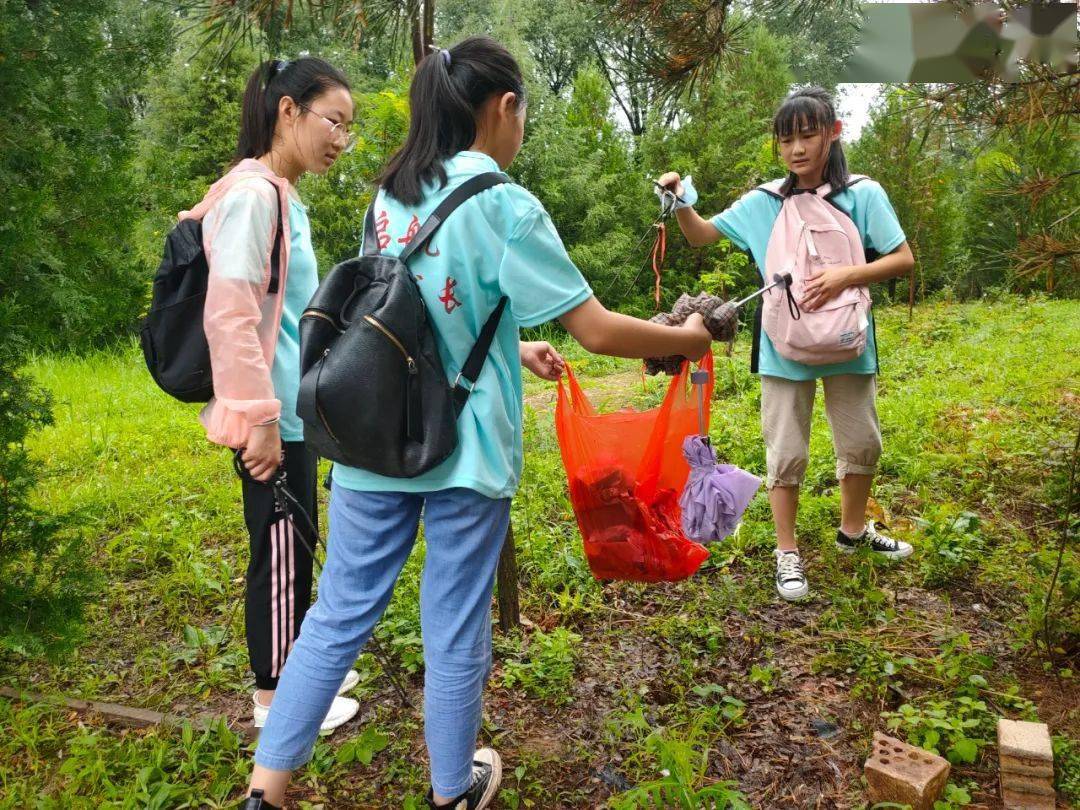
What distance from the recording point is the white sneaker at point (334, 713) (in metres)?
2.25

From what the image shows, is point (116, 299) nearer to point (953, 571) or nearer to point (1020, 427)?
point (953, 571)

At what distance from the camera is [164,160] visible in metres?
8.59

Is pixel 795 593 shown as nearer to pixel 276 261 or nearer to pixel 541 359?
pixel 541 359

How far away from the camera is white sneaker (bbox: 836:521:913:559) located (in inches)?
121

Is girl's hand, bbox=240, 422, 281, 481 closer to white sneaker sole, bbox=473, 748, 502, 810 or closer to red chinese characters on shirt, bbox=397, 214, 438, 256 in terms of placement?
red chinese characters on shirt, bbox=397, 214, 438, 256

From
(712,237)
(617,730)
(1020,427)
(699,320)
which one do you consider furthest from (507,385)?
(1020,427)

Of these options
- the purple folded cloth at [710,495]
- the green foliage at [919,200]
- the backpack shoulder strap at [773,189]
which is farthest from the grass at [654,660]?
the green foliage at [919,200]

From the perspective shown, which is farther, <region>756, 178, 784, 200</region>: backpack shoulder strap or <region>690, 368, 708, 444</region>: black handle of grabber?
<region>756, 178, 784, 200</region>: backpack shoulder strap

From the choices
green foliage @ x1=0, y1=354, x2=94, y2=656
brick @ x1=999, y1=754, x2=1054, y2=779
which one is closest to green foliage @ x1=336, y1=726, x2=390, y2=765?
green foliage @ x1=0, y1=354, x2=94, y2=656

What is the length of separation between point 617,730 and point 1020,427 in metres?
3.50

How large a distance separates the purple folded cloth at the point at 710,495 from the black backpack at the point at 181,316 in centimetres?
128

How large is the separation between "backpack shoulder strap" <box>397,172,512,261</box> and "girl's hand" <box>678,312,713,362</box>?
22.5 inches

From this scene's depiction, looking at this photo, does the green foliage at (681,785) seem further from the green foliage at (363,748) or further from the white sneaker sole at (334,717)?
the white sneaker sole at (334,717)

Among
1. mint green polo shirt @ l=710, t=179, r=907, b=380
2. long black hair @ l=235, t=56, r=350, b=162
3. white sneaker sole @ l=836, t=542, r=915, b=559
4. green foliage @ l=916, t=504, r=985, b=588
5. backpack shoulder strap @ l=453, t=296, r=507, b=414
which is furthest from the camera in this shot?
white sneaker sole @ l=836, t=542, r=915, b=559
